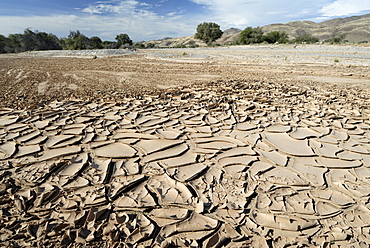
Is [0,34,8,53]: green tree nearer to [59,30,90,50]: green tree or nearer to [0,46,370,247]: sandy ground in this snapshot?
[59,30,90,50]: green tree

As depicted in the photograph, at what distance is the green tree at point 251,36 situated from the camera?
29875 mm

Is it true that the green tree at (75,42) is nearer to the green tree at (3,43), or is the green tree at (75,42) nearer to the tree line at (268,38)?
the green tree at (3,43)

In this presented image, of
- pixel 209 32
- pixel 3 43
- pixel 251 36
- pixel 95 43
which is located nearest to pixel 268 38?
pixel 251 36

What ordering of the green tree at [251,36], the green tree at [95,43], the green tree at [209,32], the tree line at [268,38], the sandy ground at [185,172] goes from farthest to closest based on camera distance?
the green tree at [209,32], the green tree at [95,43], the green tree at [251,36], the tree line at [268,38], the sandy ground at [185,172]

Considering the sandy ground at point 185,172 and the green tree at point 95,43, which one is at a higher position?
the green tree at point 95,43

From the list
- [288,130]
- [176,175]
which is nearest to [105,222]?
[176,175]

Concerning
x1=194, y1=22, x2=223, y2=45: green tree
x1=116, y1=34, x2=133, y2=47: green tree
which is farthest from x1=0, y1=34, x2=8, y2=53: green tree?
x1=194, y1=22, x2=223, y2=45: green tree

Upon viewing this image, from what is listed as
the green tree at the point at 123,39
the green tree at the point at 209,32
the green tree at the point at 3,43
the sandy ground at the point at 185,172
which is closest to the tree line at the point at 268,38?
the green tree at the point at 209,32

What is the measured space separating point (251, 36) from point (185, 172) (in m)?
33.2

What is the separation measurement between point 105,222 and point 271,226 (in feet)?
3.98

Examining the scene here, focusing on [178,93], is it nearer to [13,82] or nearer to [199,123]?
[199,123]

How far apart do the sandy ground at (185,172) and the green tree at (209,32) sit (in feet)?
121

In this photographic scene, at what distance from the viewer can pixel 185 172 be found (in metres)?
2.10

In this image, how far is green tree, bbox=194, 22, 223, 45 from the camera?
123 ft
